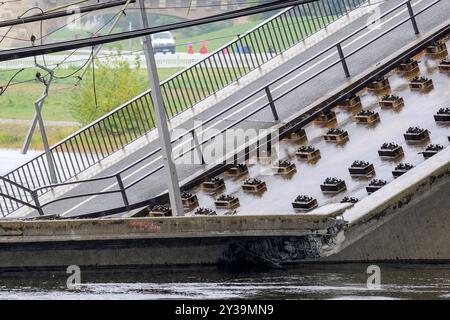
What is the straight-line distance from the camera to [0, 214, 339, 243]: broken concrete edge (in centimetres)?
2203

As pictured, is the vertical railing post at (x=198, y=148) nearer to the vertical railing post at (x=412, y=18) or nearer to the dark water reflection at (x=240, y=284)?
the dark water reflection at (x=240, y=284)

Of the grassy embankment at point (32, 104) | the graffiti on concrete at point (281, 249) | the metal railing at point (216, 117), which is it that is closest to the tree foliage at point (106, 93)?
the grassy embankment at point (32, 104)

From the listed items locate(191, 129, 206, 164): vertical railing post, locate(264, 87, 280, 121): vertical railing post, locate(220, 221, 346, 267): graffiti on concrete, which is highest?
locate(264, 87, 280, 121): vertical railing post

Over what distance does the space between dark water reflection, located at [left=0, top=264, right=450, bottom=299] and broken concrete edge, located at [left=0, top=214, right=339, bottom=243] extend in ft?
2.36

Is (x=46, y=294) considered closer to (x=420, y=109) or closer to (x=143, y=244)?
(x=143, y=244)

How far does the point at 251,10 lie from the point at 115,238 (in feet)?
13.7

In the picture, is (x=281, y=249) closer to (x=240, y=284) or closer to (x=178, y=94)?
(x=240, y=284)

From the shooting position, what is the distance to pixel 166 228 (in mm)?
22438

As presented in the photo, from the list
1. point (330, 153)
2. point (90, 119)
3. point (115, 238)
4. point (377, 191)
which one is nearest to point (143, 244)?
point (115, 238)

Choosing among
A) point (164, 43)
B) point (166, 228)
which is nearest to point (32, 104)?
point (164, 43)

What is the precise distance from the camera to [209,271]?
23.1 m

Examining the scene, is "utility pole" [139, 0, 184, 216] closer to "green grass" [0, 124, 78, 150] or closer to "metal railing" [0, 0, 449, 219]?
"metal railing" [0, 0, 449, 219]

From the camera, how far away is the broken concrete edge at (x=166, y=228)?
22030mm

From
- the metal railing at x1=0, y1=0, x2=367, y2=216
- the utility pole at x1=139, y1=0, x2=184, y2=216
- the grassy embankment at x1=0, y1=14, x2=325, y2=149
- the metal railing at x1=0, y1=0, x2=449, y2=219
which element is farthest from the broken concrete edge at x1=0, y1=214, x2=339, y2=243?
the grassy embankment at x1=0, y1=14, x2=325, y2=149
